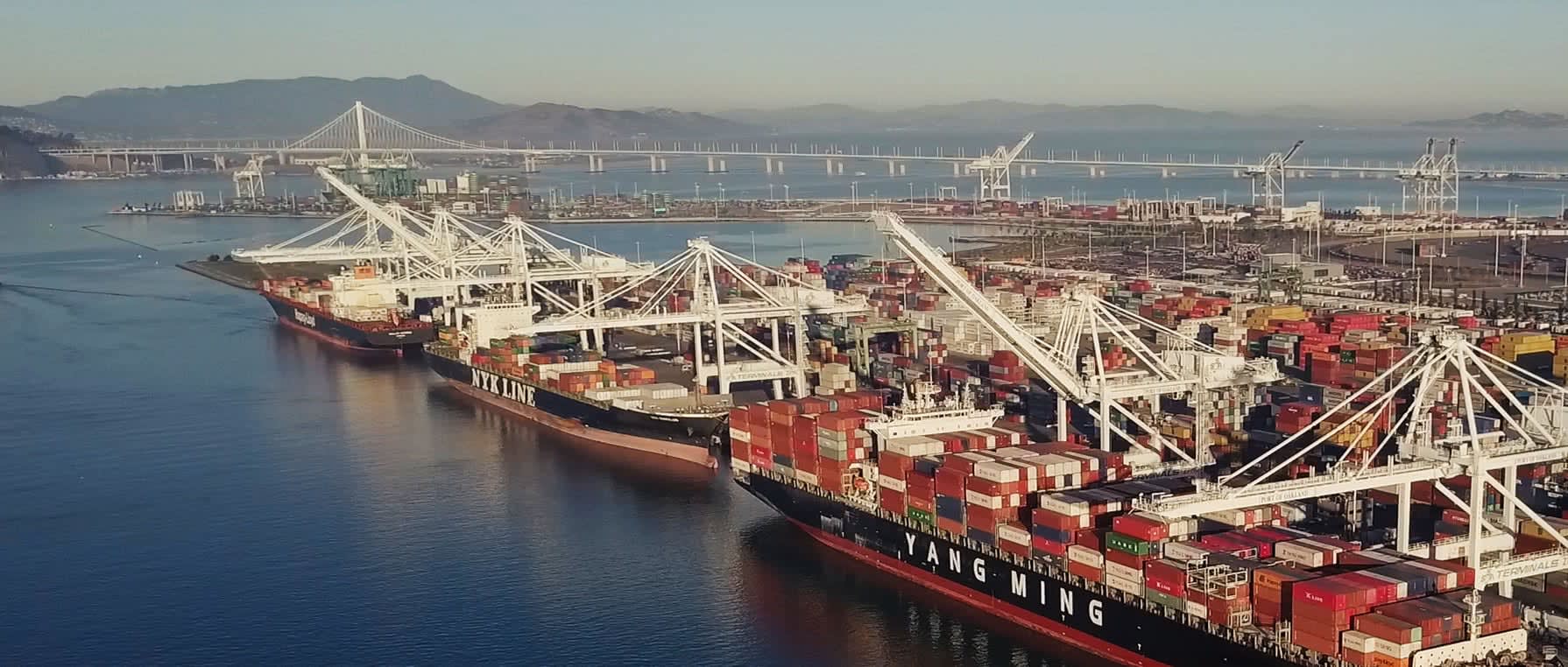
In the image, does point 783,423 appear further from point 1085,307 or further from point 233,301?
point 233,301

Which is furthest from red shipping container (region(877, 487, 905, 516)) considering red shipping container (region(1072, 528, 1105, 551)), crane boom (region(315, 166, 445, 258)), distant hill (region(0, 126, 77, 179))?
distant hill (region(0, 126, 77, 179))

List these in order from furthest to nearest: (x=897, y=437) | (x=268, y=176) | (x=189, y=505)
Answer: (x=268, y=176)
(x=189, y=505)
(x=897, y=437)

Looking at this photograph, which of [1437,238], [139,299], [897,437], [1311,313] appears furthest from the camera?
[1437,238]

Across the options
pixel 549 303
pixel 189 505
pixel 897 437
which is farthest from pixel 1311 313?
pixel 189 505

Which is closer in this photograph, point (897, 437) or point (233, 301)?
point (897, 437)

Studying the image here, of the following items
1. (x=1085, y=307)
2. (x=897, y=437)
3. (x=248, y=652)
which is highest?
(x=1085, y=307)

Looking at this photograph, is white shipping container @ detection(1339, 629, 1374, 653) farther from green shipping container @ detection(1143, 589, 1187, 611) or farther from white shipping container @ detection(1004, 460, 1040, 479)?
white shipping container @ detection(1004, 460, 1040, 479)

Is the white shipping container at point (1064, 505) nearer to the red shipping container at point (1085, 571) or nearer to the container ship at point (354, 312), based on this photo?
the red shipping container at point (1085, 571)
